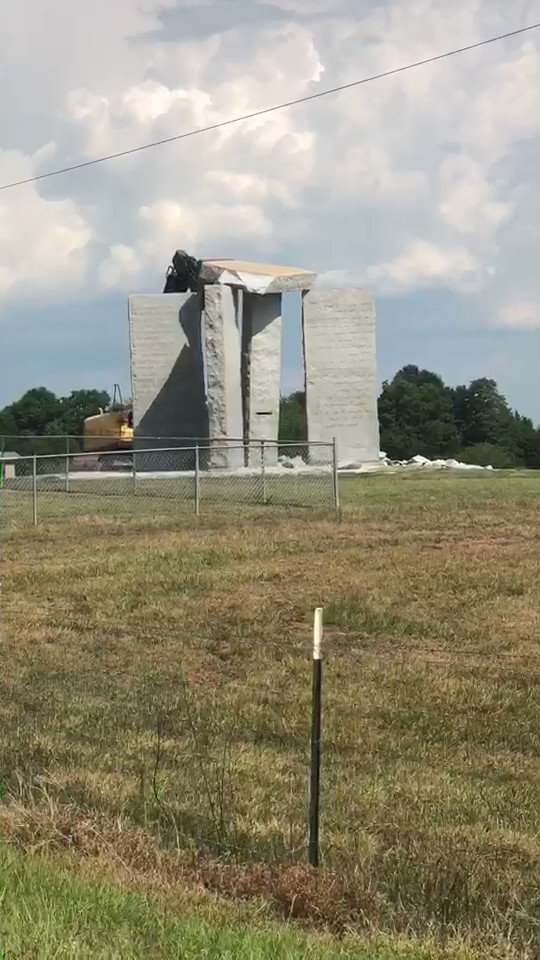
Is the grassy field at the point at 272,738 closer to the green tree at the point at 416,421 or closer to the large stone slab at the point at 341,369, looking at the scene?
the large stone slab at the point at 341,369

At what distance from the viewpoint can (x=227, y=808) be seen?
632cm

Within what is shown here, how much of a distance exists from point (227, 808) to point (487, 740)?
8.01ft

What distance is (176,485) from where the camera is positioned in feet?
88.2

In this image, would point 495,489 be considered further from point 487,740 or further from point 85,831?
point 85,831

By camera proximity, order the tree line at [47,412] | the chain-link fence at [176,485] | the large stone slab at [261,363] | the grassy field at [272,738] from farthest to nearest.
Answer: the tree line at [47,412], the large stone slab at [261,363], the chain-link fence at [176,485], the grassy field at [272,738]

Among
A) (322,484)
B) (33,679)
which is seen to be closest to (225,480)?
(322,484)

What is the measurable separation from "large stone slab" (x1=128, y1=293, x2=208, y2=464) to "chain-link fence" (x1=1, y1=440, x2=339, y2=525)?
51.0 inches

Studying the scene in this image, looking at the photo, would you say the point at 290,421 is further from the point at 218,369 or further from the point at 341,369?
the point at 218,369

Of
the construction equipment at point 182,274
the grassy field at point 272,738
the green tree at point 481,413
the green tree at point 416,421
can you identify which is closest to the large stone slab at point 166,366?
the construction equipment at point 182,274

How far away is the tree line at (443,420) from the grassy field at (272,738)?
65765 millimetres

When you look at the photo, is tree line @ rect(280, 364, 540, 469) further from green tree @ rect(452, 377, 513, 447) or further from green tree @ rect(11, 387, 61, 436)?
green tree @ rect(11, 387, 61, 436)

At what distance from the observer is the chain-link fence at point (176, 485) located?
21.1 metres

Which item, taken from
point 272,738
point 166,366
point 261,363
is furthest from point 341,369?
point 272,738

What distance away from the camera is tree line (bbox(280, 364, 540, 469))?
3381 inches
